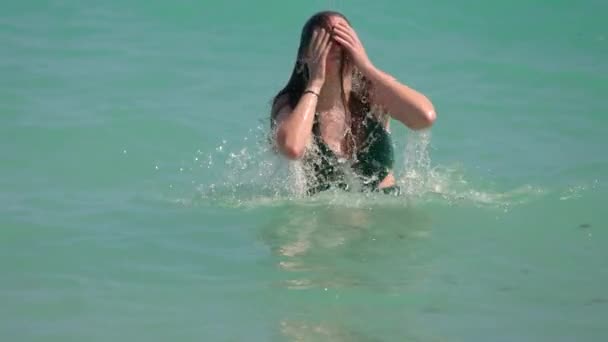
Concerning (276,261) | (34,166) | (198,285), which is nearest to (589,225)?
(276,261)

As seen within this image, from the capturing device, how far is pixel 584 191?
6707 millimetres

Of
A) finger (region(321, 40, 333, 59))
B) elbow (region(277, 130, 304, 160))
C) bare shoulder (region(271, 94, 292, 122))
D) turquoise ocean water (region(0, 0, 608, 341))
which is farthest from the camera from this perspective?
bare shoulder (region(271, 94, 292, 122))

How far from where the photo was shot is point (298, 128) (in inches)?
245

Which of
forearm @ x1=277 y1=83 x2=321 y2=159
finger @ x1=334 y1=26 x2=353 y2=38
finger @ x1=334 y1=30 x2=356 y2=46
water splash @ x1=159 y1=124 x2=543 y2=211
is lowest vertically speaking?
water splash @ x1=159 y1=124 x2=543 y2=211

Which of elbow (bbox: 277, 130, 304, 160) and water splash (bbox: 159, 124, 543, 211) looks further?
water splash (bbox: 159, 124, 543, 211)

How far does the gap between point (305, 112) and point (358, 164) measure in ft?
1.64

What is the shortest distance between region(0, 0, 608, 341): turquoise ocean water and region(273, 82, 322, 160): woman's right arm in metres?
0.32

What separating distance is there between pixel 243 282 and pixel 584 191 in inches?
89.0

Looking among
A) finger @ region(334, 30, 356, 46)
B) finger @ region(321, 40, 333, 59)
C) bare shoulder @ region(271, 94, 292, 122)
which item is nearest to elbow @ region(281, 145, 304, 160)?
bare shoulder @ region(271, 94, 292, 122)

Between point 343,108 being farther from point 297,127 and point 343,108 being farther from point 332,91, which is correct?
point 297,127

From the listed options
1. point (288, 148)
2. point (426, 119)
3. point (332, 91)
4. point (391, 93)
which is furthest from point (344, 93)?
point (288, 148)

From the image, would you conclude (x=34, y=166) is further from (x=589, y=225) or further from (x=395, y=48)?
(x=395, y=48)

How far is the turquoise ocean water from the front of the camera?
493 centimetres

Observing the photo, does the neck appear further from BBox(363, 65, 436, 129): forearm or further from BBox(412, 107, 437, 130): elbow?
BBox(412, 107, 437, 130): elbow
